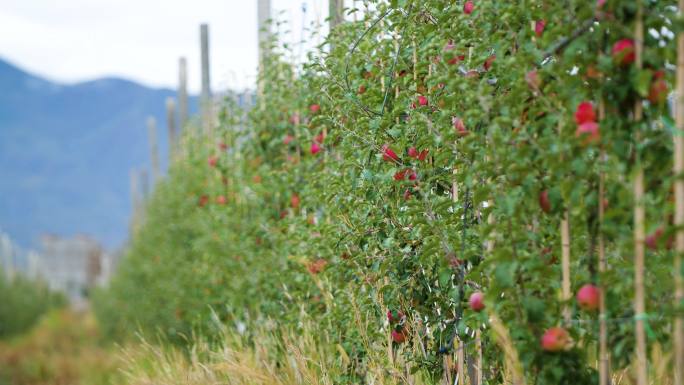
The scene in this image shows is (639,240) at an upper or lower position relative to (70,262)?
upper

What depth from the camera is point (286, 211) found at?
20.0 feet

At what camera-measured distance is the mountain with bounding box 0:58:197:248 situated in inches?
5546

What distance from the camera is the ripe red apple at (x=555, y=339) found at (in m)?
2.47

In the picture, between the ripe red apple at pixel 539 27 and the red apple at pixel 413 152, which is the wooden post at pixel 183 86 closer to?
the red apple at pixel 413 152

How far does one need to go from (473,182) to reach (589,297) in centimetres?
53

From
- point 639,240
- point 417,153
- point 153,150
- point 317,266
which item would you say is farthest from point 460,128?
point 153,150

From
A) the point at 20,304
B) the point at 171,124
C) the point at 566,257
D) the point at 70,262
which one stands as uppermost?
the point at 171,124

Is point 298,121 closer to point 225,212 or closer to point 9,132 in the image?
point 225,212

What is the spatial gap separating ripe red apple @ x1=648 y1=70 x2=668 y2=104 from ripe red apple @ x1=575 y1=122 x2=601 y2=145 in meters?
0.15

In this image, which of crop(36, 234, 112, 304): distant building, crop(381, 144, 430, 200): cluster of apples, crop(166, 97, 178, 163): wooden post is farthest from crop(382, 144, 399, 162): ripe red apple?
crop(36, 234, 112, 304): distant building

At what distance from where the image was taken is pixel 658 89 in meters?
2.21

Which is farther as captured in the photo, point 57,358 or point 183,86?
point 183,86

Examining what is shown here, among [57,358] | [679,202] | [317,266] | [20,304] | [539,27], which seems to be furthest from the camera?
[20,304]

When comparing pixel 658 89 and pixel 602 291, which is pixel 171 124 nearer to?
pixel 602 291
